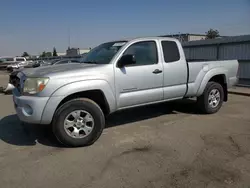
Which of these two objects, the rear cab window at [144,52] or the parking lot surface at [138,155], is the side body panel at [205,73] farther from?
the rear cab window at [144,52]

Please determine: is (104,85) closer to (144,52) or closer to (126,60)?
(126,60)

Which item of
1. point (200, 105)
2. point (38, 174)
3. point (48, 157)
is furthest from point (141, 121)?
point (38, 174)

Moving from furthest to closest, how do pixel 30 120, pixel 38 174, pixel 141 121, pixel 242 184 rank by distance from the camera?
pixel 141 121 < pixel 30 120 < pixel 38 174 < pixel 242 184

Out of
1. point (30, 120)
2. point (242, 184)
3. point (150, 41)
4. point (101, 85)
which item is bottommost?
point (242, 184)

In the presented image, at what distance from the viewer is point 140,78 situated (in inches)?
199

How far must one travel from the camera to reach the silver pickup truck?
4.22 metres

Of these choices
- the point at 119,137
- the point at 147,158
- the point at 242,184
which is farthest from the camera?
the point at 119,137

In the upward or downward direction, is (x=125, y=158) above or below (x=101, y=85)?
below

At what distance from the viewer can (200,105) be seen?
21.3 feet

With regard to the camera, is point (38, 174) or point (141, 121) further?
point (141, 121)

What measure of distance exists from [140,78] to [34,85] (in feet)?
6.38

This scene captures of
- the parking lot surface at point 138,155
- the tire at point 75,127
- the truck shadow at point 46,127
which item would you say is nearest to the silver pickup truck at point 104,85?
the tire at point 75,127

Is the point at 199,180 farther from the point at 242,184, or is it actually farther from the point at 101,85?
the point at 101,85

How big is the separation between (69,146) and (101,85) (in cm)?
117
